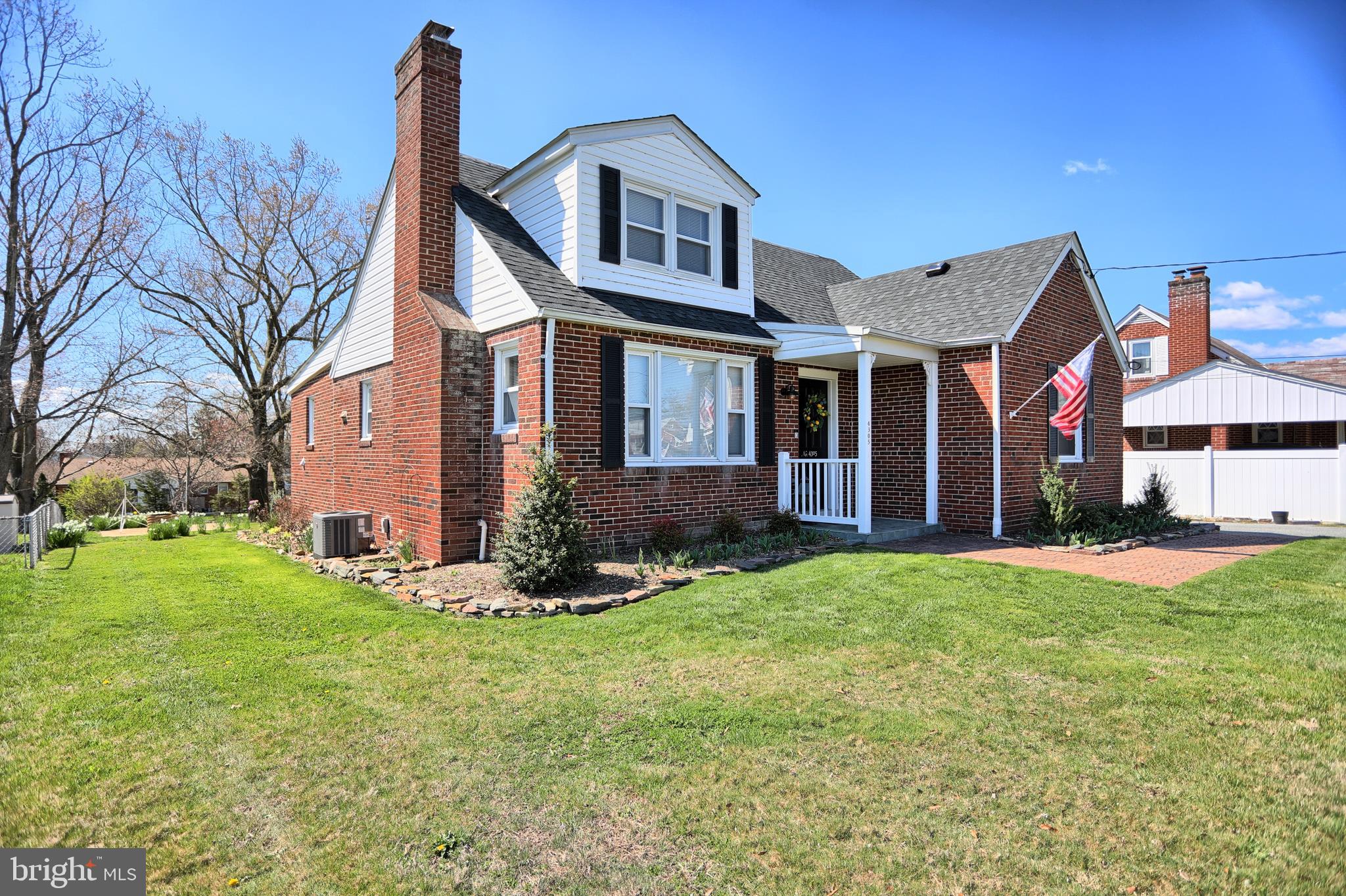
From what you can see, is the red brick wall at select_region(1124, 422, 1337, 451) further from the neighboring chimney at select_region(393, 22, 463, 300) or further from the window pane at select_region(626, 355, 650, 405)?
the neighboring chimney at select_region(393, 22, 463, 300)

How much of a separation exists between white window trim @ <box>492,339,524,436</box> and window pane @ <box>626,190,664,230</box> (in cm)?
276

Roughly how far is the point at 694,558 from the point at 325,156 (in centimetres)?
2498

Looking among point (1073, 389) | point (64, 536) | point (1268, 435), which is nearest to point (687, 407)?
point (1073, 389)

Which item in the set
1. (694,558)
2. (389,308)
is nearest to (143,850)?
(694,558)

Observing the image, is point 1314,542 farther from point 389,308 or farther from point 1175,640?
point 389,308

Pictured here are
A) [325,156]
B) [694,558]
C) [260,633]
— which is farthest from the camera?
[325,156]

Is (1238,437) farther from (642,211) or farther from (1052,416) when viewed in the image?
(642,211)

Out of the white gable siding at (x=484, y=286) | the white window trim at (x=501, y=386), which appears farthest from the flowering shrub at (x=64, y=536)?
the white window trim at (x=501, y=386)

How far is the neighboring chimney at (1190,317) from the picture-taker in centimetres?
2236

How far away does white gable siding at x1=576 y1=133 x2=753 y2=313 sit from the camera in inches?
389

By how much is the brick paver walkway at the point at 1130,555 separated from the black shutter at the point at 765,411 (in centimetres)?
228

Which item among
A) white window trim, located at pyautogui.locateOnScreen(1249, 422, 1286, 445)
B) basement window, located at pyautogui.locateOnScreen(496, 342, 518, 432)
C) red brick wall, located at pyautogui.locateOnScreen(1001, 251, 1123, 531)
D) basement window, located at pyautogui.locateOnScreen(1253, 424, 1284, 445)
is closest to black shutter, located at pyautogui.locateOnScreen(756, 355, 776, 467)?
red brick wall, located at pyautogui.locateOnScreen(1001, 251, 1123, 531)

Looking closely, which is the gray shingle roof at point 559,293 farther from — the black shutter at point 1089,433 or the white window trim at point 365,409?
the black shutter at point 1089,433

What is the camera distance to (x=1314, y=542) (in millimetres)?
11602
